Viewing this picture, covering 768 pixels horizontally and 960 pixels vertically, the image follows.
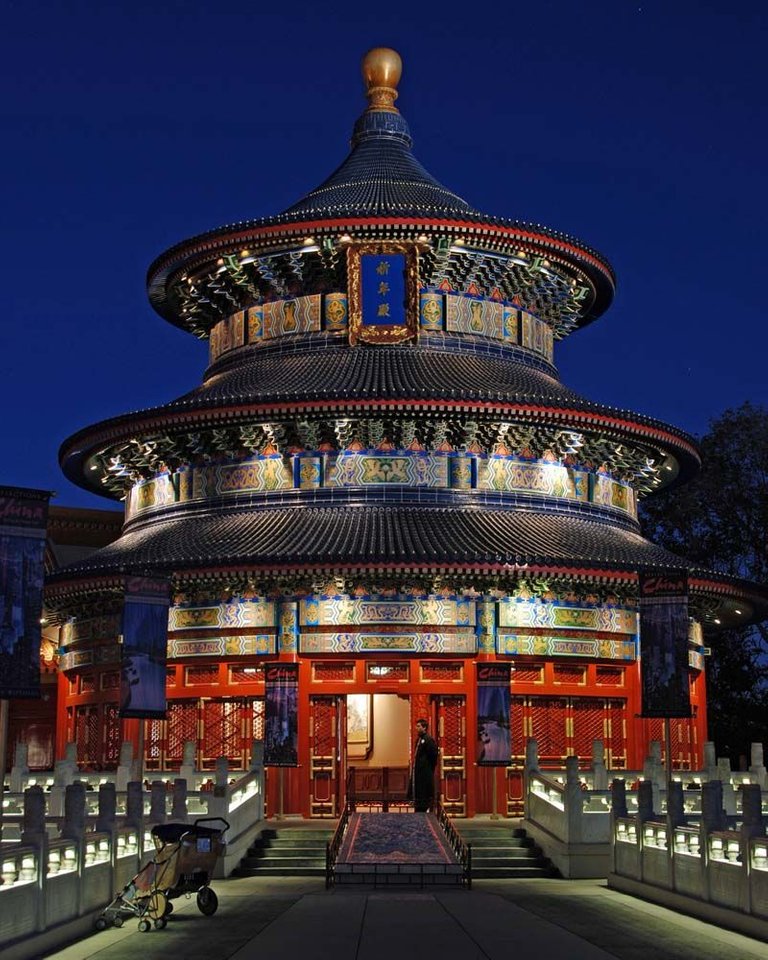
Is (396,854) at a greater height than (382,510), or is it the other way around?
(382,510)

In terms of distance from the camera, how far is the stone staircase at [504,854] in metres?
28.8

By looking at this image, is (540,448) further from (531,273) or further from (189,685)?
(189,685)

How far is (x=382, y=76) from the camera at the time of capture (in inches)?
2018

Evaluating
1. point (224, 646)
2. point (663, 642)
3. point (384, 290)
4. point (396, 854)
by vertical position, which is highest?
point (384, 290)

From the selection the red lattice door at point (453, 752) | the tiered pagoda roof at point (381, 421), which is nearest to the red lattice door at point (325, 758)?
the red lattice door at point (453, 752)

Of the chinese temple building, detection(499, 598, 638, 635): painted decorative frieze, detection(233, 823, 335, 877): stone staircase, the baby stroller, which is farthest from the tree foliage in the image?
the baby stroller

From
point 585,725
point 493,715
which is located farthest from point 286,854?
point 585,725

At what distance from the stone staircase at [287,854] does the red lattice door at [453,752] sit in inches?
180

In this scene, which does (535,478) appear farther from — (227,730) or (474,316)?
(227,730)

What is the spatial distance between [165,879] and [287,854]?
9.52 metres

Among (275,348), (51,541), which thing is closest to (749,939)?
(275,348)

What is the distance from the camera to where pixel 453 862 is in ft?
87.4

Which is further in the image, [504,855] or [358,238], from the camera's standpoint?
[358,238]

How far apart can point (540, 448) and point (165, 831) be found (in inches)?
846
